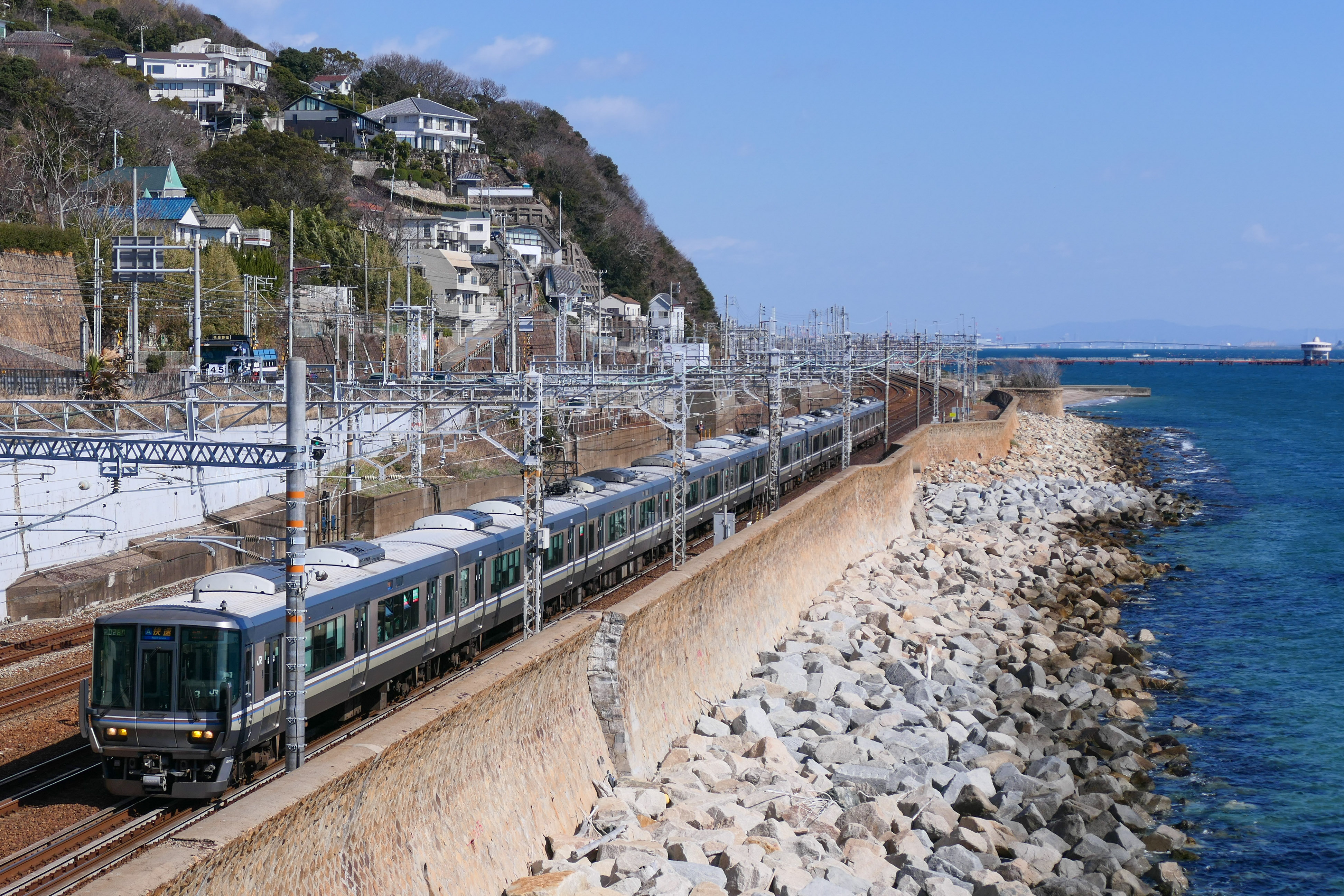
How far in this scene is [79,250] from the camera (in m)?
39.4

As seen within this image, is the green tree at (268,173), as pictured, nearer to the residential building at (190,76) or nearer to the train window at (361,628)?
the residential building at (190,76)

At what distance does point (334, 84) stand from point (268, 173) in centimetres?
4529

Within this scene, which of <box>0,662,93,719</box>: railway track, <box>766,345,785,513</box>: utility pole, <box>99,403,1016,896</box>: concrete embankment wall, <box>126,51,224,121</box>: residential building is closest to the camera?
<box>99,403,1016,896</box>: concrete embankment wall

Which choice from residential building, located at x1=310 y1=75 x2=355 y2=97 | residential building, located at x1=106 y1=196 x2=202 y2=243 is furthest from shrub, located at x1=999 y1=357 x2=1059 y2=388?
residential building, located at x1=106 y1=196 x2=202 y2=243

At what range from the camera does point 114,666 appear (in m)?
12.2

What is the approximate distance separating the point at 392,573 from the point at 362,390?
13.0m

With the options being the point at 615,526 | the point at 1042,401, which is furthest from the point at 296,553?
the point at 1042,401

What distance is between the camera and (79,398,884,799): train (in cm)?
1204

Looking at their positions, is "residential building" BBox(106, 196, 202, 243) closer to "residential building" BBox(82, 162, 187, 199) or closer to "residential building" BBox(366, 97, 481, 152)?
"residential building" BBox(82, 162, 187, 199)

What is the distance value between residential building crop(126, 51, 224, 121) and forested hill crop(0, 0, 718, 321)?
7.99 ft

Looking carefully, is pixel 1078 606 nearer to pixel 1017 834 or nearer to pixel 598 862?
pixel 1017 834

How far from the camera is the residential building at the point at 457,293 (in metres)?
63.9

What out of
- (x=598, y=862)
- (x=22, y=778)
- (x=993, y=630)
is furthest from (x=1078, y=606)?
(x=22, y=778)

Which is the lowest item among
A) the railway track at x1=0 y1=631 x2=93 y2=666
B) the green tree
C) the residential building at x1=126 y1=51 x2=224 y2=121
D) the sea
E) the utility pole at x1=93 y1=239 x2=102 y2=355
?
the sea
